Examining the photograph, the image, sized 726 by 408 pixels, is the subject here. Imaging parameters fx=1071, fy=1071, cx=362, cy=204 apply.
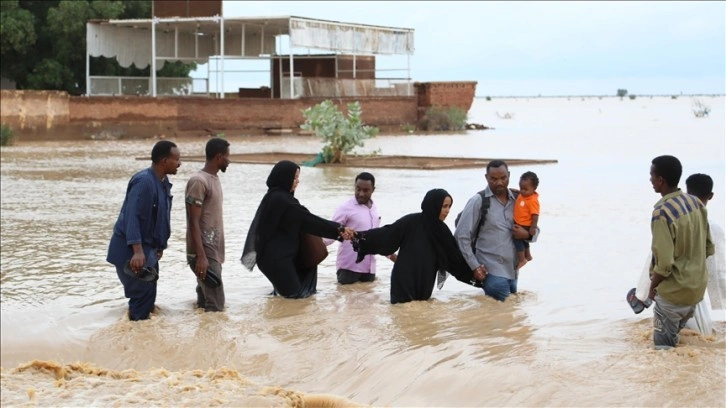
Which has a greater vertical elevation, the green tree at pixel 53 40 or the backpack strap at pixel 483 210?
the green tree at pixel 53 40

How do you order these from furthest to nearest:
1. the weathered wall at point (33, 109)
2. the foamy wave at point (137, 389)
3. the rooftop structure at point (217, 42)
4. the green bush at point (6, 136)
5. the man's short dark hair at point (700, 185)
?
the rooftop structure at point (217, 42) → the weathered wall at point (33, 109) → the green bush at point (6, 136) → the man's short dark hair at point (700, 185) → the foamy wave at point (137, 389)

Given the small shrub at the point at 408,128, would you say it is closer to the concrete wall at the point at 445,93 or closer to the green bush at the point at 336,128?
the concrete wall at the point at 445,93

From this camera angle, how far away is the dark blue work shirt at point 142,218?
758 cm

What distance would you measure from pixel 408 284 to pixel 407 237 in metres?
0.39

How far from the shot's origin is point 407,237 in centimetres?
827

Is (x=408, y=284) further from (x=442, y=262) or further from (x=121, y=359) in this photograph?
(x=121, y=359)

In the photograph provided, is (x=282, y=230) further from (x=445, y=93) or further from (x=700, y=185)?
(x=445, y=93)

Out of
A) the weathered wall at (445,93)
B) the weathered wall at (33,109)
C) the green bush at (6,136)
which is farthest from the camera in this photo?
the weathered wall at (445,93)

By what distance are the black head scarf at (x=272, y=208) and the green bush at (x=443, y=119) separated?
36.5 metres

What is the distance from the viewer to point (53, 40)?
41656mm

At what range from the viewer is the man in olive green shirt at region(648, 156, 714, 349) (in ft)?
20.2

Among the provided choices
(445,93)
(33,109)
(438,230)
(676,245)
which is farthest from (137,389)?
(445,93)

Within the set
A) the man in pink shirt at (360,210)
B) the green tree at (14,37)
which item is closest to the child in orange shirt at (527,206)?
the man in pink shirt at (360,210)

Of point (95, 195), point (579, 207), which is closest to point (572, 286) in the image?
point (579, 207)
